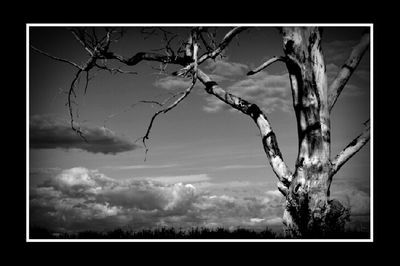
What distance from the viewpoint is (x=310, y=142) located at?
6254mm

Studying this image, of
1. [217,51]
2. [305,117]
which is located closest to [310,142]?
[305,117]

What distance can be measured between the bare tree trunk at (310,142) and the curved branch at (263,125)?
0.21 m

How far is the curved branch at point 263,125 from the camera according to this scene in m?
6.46

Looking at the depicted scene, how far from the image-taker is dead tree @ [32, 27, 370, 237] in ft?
20.0

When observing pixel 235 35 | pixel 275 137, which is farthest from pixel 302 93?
pixel 235 35

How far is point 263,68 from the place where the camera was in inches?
242

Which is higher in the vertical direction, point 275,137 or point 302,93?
point 302,93

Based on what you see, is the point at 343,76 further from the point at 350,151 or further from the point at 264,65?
the point at 264,65

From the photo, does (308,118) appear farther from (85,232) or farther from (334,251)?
(85,232)

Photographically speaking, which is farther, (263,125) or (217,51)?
(217,51)

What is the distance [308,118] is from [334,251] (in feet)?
6.19

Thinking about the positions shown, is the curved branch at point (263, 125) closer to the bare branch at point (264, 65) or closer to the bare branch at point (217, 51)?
the bare branch at point (217, 51)

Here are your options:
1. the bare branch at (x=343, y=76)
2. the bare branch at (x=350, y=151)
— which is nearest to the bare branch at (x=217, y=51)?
the bare branch at (x=343, y=76)

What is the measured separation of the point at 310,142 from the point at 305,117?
34 cm
